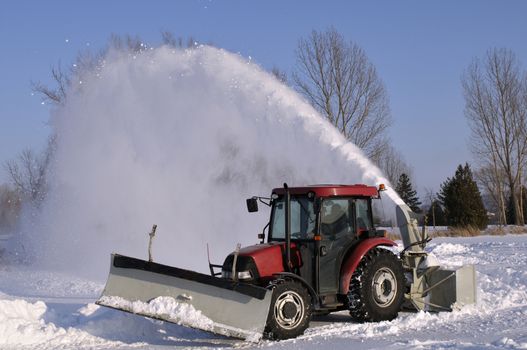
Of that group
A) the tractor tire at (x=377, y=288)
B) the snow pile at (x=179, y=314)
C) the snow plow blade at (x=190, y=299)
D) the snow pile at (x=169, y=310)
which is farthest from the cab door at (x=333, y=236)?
the snow pile at (x=169, y=310)

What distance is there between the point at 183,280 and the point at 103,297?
945mm

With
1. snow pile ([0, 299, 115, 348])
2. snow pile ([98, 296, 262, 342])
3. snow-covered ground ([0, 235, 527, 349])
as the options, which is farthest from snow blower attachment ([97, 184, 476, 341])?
snow pile ([0, 299, 115, 348])

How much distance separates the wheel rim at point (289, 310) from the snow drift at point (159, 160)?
26.5 ft

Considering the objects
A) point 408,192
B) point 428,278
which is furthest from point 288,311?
point 408,192

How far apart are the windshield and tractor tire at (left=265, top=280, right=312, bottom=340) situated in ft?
2.65

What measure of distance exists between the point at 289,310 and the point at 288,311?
0.05 feet

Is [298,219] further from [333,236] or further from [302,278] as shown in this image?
[302,278]

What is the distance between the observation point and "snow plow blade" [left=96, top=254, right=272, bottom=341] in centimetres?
721

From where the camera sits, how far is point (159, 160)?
17703mm

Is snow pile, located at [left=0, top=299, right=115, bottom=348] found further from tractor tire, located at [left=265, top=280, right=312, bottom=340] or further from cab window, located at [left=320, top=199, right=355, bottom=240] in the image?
cab window, located at [left=320, top=199, right=355, bottom=240]

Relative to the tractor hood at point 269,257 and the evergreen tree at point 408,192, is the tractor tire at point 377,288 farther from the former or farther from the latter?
the evergreen tree at point 408,192

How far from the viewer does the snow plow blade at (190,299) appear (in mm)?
7211

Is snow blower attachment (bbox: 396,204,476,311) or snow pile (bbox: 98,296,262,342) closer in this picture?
snow pile (bbox: 98,296,262,342)

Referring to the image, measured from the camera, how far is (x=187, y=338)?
8023 mm
